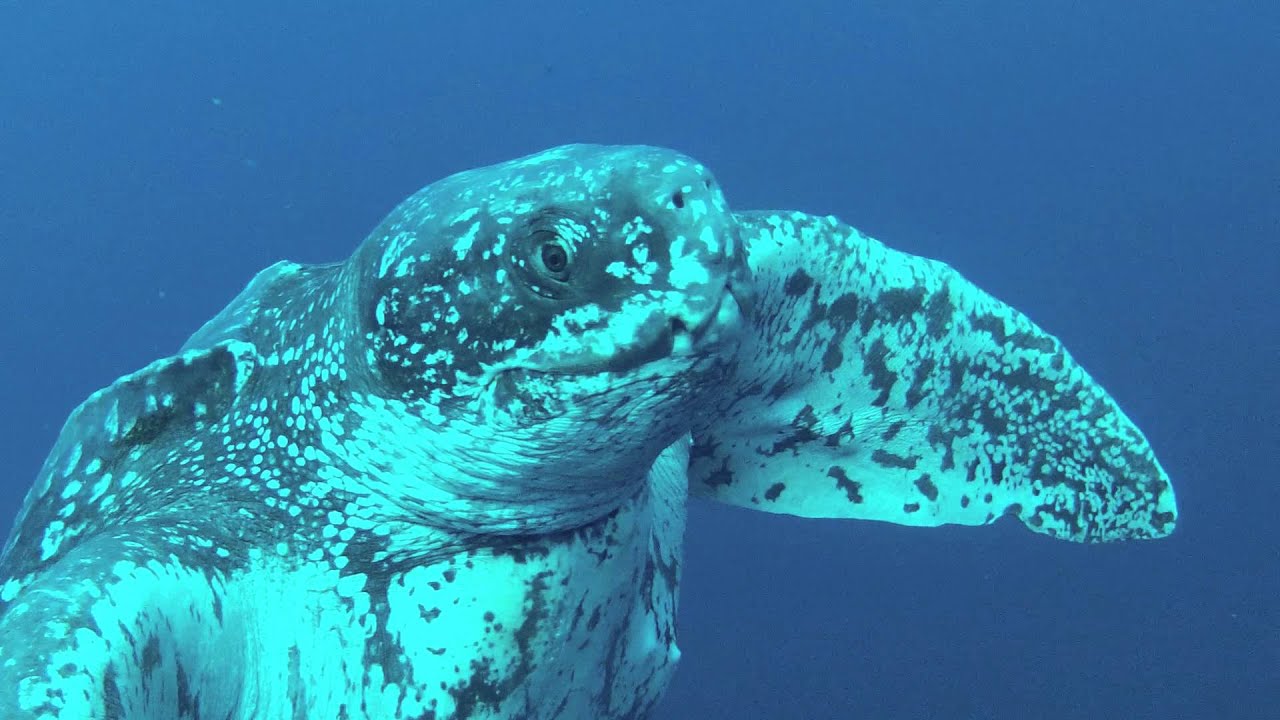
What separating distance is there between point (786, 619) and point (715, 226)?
9.78 meters

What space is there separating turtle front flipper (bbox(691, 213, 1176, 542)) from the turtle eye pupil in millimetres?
880

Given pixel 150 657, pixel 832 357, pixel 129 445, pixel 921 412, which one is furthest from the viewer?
pixel 921 412

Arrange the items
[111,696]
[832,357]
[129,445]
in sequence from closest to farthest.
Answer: [111,696] < [129,445] < [832,357]

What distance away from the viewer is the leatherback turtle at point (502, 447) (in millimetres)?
1335

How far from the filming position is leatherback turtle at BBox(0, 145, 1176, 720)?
1335mm

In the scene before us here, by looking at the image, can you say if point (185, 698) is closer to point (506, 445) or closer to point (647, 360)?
point (506, 445)

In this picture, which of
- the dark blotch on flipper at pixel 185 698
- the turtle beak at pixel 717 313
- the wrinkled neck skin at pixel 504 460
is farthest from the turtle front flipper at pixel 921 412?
the dark blotch on flipper at pixel 185 698

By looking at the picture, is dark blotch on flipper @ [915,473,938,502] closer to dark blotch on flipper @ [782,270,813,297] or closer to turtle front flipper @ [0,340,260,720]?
dark blotch on flipper @ [782,270,813,297]

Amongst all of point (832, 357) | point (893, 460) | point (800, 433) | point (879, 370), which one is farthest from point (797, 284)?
point (893, 460)

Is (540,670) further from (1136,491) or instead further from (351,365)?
(1136,491)

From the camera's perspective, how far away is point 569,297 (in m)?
1.33

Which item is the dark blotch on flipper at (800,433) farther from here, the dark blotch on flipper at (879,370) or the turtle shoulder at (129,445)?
the turtle shoulder at (129,445)

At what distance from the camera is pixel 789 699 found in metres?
9.34

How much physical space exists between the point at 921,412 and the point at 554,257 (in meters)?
1.42
